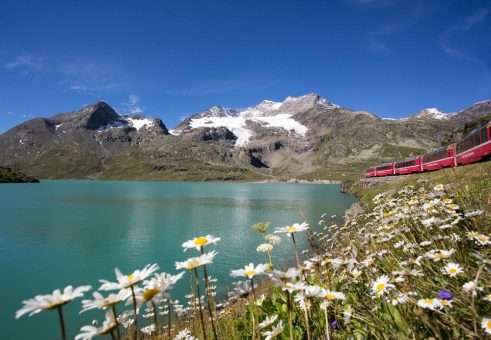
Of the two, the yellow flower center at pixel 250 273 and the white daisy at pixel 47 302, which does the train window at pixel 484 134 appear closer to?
the yellow flower center at pixel 250 273

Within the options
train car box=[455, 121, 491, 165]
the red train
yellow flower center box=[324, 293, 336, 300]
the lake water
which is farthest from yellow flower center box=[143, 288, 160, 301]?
train car box=[455, 121, 491, 165]

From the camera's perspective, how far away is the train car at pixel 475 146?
30.7 meters

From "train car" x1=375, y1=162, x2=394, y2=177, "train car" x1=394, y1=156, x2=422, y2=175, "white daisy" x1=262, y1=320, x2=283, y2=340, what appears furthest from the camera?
"train car" x1=375, y1=162, x2=394, y2=177

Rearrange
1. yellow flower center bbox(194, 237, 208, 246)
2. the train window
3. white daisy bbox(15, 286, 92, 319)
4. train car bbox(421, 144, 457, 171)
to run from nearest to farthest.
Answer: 1. white daisy bbox(15, 286, 92, 319)
2. yellow flower center bbox(194, 237, 208, 246)
3. the train window
4. train car bbox(421, 144, 457, 171)

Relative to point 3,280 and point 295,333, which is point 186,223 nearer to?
point 3,280

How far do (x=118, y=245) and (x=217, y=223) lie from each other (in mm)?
19971

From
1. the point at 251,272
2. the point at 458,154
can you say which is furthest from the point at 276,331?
A: the point at 458,154

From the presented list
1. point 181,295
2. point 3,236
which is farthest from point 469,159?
point 3,236

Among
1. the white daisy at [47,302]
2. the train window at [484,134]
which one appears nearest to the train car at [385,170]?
the train window at [484,134]

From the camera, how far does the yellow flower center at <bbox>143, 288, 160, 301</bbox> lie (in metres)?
2.36

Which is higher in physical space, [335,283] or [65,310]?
[335,283]

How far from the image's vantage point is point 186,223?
5350cm

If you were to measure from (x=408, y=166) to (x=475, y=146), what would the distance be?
117 feet

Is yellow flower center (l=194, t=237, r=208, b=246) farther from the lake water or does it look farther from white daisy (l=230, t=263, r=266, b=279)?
the lake water
